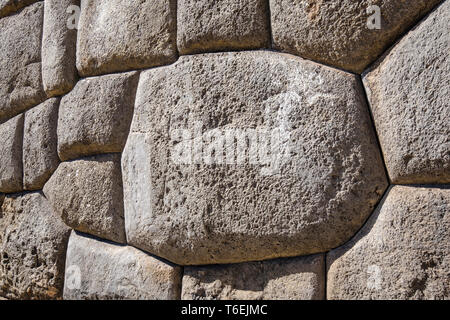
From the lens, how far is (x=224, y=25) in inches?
40.8

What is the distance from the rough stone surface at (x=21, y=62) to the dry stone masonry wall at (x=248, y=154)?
0.17 metres

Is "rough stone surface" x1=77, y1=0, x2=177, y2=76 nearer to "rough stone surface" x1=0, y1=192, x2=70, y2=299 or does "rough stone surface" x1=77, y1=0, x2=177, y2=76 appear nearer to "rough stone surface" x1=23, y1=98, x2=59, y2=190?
"rough stone surface" x1=23, y1=98, x2=59, y2=190

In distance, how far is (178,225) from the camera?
1.04 metres

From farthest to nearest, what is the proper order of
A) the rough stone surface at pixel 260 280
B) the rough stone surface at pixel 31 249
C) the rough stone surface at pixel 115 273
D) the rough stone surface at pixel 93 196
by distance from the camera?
1. the rough stone surface at pixel 31 249
2. the rough stone surface at pixel 93 196
3. the rough stone surface at pixel 115 273
4. the rough stone surface at pixel 260 280

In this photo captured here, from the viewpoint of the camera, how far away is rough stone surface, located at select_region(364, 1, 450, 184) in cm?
81

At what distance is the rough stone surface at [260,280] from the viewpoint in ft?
3.04

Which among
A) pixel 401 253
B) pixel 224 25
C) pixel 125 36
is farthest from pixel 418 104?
pixel 125 36

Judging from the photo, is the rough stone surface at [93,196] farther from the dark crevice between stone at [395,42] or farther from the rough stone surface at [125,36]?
the dark crevice between stone at [395,42]

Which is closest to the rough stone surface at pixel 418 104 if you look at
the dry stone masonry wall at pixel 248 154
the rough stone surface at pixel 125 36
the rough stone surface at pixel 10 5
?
the dry stone masonry wall at pixel 248 154

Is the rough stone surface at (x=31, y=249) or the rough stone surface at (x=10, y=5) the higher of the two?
the rough stone surface at (x=10, y=5)

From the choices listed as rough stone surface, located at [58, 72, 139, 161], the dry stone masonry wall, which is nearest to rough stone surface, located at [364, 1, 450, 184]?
the dry stone masonry wall

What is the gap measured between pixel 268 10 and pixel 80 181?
0.66m

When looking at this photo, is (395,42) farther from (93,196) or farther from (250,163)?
(93,196)
